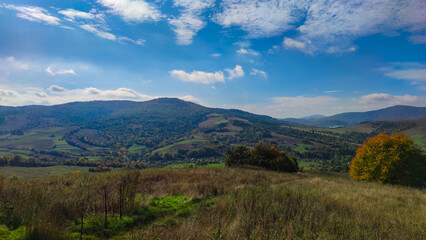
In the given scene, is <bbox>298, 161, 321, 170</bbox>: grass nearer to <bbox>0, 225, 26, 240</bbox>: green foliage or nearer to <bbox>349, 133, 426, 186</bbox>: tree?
<bbox>349, 133, 426, 186</bbox>: tree

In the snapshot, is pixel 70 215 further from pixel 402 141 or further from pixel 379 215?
pixel 402 141

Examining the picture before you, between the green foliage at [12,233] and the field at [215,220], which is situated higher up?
the green foliage at [12,233]

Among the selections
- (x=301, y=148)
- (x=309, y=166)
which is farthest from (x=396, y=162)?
(x=301, y=148)

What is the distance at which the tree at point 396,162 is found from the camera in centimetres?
2819

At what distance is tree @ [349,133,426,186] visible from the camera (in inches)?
1110

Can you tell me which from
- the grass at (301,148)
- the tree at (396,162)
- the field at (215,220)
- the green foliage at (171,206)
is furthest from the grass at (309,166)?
the green foliage at (171,206)

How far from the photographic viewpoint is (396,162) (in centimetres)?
2802

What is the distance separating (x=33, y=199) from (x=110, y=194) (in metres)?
1.94

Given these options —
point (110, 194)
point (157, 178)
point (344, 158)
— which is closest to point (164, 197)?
point (110, 194)

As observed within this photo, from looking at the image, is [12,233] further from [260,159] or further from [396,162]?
[396,162]

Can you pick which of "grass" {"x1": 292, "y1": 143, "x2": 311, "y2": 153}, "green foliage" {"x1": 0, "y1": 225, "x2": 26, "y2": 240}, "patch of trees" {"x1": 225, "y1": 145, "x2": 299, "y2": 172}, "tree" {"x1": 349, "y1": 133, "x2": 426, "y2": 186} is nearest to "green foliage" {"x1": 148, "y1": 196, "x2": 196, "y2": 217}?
"green foliage" {"x1": 0, "y1": 225, "x2": 26, "y2": 240}

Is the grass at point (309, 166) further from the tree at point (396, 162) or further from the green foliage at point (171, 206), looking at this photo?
the green foliage at point (171, 206)

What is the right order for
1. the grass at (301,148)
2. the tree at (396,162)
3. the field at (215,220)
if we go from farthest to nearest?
the grass at (301,148)
the tree at (396,162)
the field at (215,220)

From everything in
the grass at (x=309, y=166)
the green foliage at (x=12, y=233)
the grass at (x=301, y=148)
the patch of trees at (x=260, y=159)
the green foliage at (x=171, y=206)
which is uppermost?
the green foliage at (x=12, y=233)
